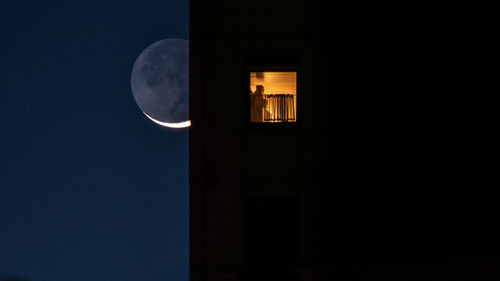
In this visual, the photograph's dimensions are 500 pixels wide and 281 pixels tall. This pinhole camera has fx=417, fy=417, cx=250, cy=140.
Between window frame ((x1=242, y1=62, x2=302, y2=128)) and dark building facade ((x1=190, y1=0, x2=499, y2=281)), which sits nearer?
dark building facade ((x1=190, y1=0, x2=499, y2=281))

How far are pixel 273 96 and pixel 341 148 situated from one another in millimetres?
1556

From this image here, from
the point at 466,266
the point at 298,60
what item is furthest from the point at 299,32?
the point at 466,266

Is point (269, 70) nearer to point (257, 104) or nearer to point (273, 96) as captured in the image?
point (273, 96)

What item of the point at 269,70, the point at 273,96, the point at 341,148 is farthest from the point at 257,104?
the point at 341,148

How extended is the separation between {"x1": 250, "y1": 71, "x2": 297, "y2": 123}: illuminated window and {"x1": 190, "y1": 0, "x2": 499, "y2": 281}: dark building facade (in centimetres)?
4

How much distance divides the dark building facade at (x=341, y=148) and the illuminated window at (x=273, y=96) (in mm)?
38

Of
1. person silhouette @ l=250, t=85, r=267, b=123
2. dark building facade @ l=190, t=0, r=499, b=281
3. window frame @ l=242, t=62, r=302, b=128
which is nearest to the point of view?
dark building facade @ l=190, t=0, r=499, b=281

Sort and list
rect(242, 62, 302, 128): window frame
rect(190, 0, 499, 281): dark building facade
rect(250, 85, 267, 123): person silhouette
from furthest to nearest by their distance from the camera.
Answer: rect(250, 85, 267, 123): person silhouette, rect(242, 62, 302, 128): window frame, rect(190, 0, 499, 281): dark building facade

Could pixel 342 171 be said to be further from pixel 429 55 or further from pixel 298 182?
pixel 429 55

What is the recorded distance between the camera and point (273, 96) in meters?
7.70

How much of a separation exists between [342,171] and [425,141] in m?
1.58

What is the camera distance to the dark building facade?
7.43 meters

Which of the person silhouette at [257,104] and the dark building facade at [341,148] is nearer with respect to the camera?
the dark building facade at [341,148]

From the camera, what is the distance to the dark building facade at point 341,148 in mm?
7426
